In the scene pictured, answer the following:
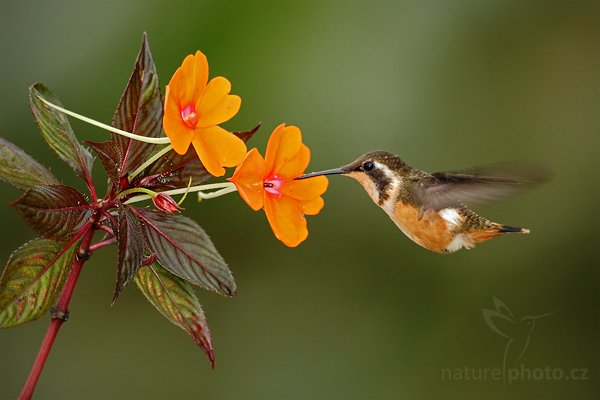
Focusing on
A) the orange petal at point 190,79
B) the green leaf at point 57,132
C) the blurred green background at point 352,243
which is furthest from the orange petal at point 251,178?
the blurred green background at point 352,243

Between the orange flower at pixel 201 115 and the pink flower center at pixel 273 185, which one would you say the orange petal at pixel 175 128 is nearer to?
the orange flower at pixel 201 115

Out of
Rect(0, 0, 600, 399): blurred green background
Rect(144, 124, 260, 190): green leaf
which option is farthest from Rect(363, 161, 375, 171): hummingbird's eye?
Rect(0, 0, 600, 399): blurred green background

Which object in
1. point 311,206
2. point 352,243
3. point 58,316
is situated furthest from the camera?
point 352,243

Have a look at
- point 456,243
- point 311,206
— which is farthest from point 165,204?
point 456,243

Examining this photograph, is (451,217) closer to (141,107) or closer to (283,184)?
(283,184)

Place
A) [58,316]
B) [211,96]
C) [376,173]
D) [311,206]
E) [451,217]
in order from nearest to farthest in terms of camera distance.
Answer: [58,316] → [211,96] → [311,206] → [376,173] → [451,217]

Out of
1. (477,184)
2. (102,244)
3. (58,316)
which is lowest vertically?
(58,316)

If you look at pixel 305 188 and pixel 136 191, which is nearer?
pixel 136 191
